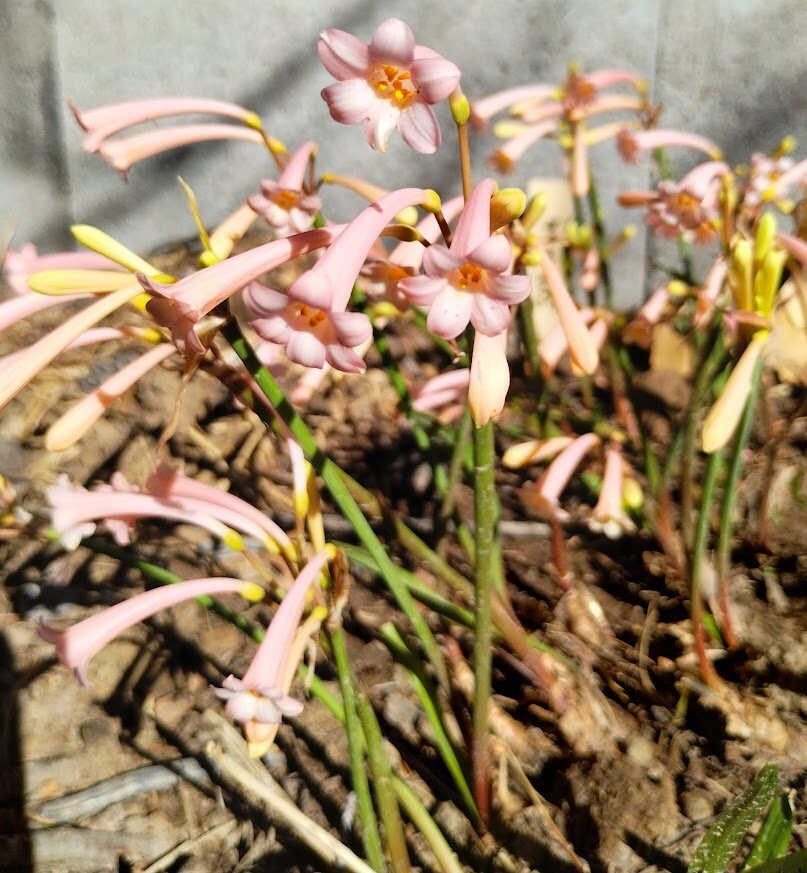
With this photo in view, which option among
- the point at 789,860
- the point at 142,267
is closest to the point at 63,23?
the point at 142,267

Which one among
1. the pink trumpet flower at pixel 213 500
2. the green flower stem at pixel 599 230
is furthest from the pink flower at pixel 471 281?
the green flower stem at pixel 599 230

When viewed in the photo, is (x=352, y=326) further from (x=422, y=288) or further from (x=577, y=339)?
(x=577, y=339)

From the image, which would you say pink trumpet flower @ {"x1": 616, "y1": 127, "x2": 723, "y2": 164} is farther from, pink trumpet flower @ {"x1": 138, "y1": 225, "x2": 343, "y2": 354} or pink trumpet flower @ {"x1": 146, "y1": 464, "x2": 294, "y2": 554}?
pink trumpet flower @ {"x1": 146, "y1": 464, "x2": 294, "y2": 554}

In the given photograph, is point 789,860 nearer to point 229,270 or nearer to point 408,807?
point 408,807

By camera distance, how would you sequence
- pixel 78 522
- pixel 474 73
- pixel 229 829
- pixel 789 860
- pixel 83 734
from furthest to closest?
pixel 474 73 → pixel 83 734 → pixel 229 829 → pixel 78 522 → pixel 789 860

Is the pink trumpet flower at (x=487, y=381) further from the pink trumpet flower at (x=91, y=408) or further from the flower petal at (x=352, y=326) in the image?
the pink trumpet flower at (x=91, y=408)

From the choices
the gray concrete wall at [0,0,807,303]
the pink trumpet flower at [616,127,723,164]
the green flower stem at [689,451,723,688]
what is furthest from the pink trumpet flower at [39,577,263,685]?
the gray concrete wall at [0,0,807,303]

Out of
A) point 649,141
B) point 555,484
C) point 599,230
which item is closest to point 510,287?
point 555,484
